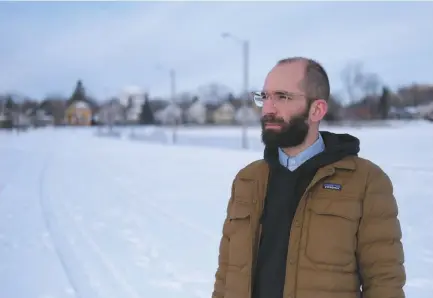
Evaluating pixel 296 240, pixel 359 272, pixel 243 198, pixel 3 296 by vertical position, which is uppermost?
pixel 243 198

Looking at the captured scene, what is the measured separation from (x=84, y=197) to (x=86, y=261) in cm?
530

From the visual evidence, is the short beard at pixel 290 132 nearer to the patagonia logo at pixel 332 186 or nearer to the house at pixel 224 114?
the patagonia logo at pixel 332 186

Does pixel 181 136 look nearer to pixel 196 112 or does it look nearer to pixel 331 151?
pixel 331 151

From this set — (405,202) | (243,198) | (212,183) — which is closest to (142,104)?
(212,183)

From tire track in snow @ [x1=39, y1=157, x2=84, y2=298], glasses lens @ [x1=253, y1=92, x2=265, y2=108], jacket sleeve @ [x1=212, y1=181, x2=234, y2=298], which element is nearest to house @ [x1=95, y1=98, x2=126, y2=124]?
tire track in snow @ [x1=39, y1=157, x2=84, y2=298]

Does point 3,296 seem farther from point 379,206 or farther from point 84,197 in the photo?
point 84,197

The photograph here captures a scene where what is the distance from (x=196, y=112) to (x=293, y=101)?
9812 cm

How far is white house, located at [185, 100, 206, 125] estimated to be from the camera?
97.6 metres

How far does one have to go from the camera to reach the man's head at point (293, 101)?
2004mm

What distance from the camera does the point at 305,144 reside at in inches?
81.7

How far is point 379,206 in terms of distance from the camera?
6.36ft

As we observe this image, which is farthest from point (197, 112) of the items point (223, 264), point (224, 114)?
point (223, 264)

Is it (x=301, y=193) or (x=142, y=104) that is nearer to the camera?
(x=301, y=193)

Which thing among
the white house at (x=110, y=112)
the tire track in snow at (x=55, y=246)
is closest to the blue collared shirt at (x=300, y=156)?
the tire track in snow at (x=55, y=246)
